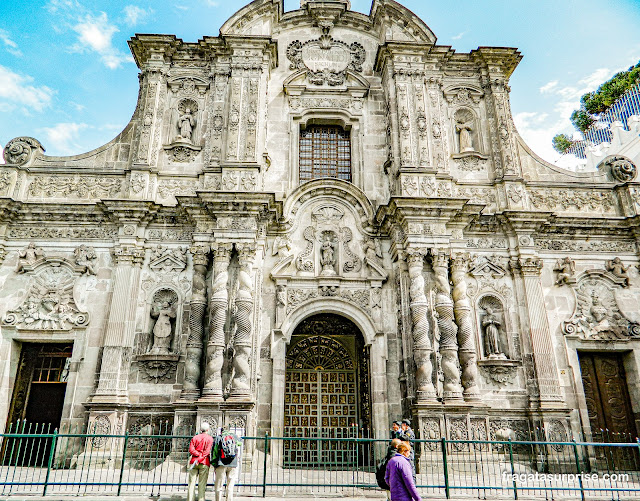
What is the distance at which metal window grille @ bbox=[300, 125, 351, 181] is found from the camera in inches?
606

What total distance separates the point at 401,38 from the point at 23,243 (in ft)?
41.7

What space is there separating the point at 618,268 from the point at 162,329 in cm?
1248

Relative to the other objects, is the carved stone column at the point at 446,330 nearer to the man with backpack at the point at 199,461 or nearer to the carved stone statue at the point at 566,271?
the carved stone statue at the point at 566,271

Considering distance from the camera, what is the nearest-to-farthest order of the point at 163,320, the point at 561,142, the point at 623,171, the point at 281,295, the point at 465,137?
the point at 163,320 < the point at 281,295 < the point at 623,171 < the point at 465,137 < the point at 561,142

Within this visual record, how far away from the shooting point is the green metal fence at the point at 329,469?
8.46 m

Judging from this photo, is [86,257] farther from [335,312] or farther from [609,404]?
[609,404]

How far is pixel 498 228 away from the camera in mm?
13977

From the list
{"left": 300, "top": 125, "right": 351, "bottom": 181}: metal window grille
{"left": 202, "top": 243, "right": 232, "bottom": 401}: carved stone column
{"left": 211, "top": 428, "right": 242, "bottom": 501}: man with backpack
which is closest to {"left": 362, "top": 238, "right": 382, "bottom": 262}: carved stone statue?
{"left": 300, "top": 125, "right": 351, "bottom": 181}: metal window grille

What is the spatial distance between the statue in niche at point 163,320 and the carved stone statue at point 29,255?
335cm

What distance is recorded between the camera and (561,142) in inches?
1478

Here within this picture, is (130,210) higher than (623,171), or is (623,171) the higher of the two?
(623,171)

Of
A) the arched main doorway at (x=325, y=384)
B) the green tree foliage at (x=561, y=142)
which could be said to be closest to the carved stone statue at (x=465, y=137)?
the arched main doorway at (x=325, y=384)

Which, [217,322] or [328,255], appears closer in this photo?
[217,322]

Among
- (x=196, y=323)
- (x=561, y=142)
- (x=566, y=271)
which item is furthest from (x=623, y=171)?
(x=561, y=142)
